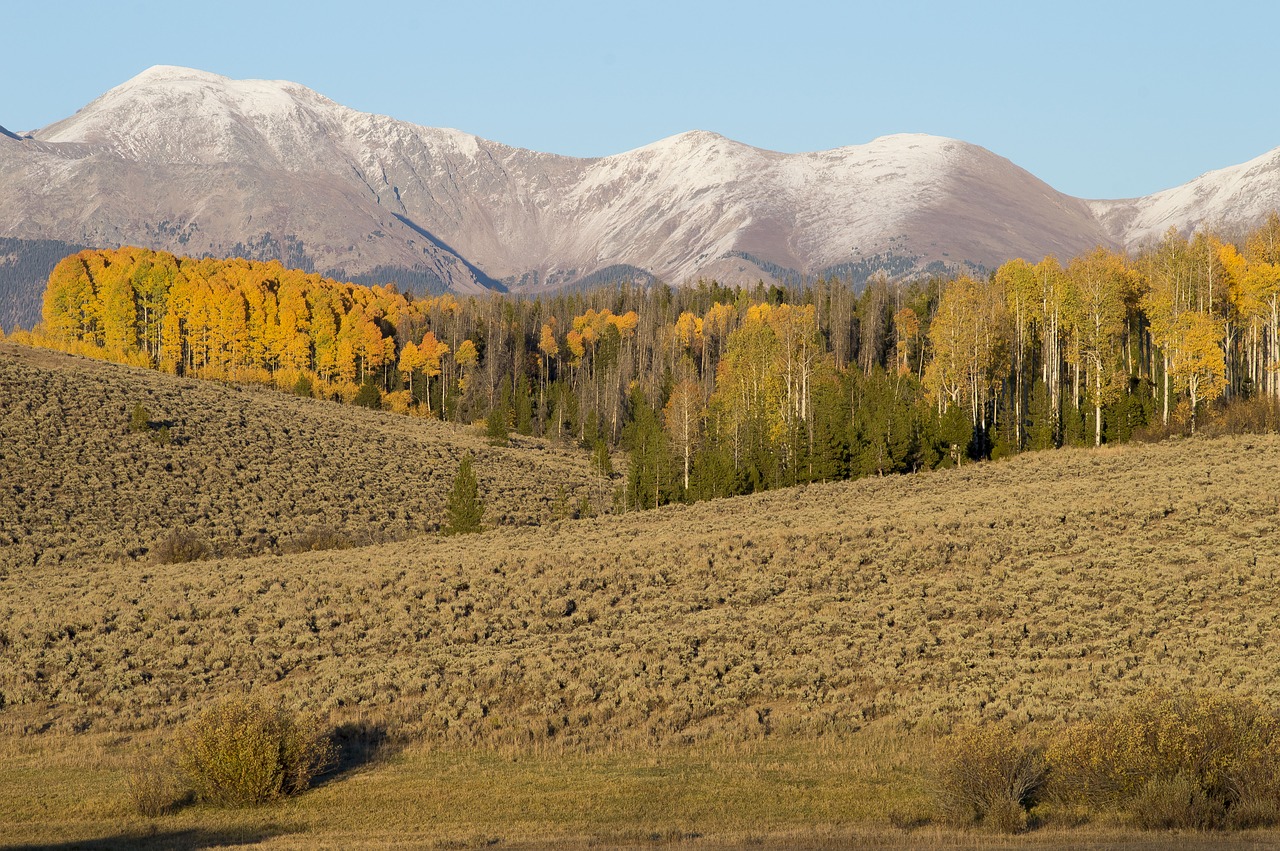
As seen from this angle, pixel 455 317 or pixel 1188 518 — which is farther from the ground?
pixel 455 317

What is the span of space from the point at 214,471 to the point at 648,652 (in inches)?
1940

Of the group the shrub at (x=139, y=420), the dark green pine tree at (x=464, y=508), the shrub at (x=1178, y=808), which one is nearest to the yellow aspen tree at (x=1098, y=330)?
the dark green pine tree at (x=464, y=508)

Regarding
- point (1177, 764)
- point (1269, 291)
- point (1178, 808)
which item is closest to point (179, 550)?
point (1177, 764)

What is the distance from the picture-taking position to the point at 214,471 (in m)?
72.1

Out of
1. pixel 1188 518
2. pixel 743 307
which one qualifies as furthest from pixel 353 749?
pixel 743 307

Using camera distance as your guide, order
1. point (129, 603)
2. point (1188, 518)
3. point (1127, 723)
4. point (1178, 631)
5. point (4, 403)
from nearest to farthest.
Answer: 1. point (1127, 723)
2. point (1178, 631)
3. point (129, 603)
4. point (1188, 518)
5. point (4, 403)

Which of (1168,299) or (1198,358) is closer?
(1198,358)

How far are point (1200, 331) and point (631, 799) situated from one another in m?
59.7

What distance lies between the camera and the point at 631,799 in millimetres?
19484

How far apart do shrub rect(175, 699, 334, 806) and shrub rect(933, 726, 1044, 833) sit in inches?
416

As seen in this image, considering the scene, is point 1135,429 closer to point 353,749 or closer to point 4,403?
point 353,749

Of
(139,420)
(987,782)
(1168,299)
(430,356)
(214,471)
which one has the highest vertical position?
(430,356)

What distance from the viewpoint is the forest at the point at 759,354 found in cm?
7100

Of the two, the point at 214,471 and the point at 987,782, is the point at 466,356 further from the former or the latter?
the point at 987,782
